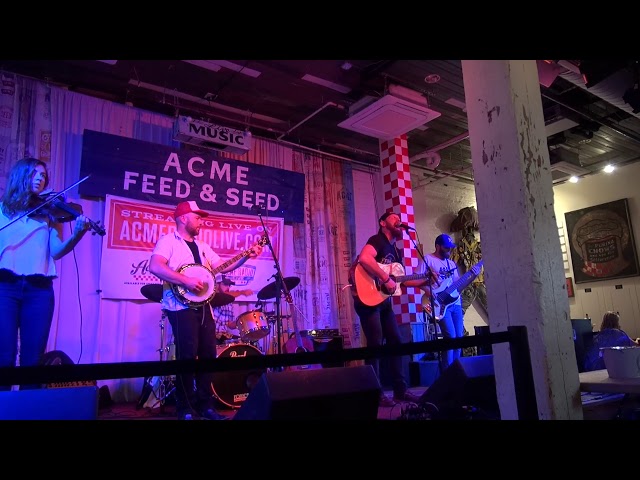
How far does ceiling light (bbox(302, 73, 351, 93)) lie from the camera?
609 cm

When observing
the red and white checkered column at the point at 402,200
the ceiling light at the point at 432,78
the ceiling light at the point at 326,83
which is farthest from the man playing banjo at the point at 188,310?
the ceiling light at the point at 432,78

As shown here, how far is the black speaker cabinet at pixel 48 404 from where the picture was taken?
176cm

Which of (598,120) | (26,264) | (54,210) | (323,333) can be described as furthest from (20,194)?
(598,120)

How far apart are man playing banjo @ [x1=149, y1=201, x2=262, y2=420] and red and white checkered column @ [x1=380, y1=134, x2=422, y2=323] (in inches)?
140

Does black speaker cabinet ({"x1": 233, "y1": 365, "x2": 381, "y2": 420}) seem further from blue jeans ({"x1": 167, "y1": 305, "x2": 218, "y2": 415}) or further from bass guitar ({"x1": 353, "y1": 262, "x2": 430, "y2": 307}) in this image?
bass guitar ({"x1": 353, "y1": 262, "x2": 430, "y2": 307})

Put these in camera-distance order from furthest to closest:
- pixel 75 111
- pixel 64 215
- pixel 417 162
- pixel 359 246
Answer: pixel 417 162
pixel 359 246
pixel 75 111
pixel 64 215

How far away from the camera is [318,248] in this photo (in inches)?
298

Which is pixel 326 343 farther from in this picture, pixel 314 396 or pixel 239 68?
pixel 239 68

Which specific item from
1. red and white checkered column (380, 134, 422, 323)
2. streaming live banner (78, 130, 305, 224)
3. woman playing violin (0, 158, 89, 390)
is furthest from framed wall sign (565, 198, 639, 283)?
woman playing violin (0, 158, 89, 390)

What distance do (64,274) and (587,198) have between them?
33.6 ft

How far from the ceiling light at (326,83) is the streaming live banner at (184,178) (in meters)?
1.57

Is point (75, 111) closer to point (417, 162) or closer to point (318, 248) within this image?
point (318, 248)

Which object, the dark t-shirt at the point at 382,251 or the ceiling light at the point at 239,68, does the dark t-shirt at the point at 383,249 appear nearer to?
the dark t-shirt at the point at 382,251

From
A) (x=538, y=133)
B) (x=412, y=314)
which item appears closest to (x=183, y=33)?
(x=538, y=133)
